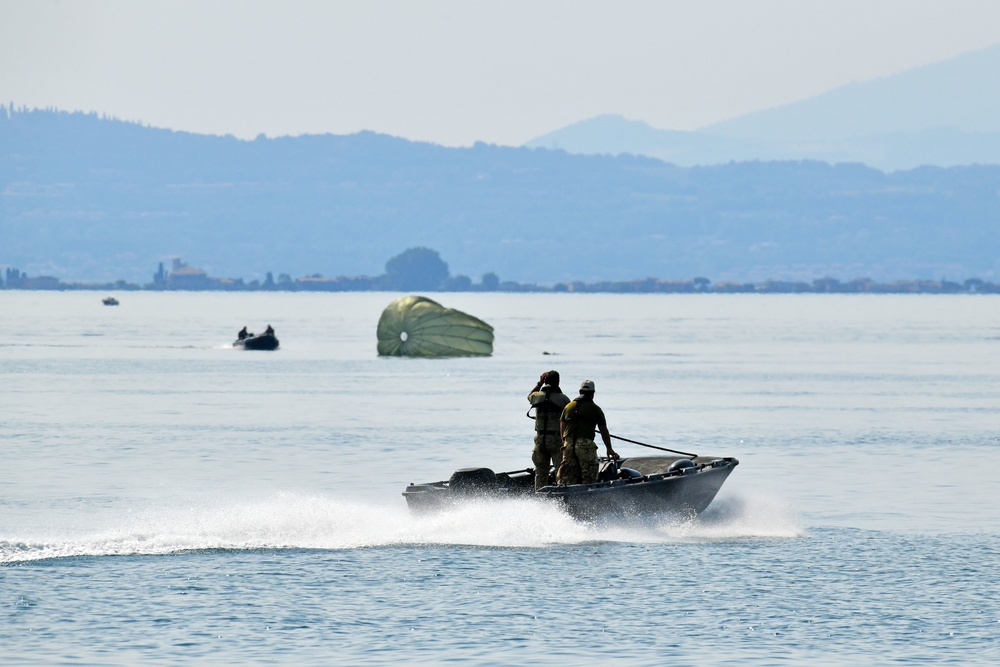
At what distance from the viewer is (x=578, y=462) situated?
1224 inches

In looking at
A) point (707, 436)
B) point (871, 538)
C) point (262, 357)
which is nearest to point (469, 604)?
point (871, 538)

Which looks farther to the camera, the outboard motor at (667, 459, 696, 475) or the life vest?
the outboard motor at (667, 459, 696, 475)

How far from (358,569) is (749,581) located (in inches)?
272

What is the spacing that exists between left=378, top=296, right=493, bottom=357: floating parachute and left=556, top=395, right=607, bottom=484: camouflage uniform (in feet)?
247

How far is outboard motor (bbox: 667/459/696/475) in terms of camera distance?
33094 millimetres

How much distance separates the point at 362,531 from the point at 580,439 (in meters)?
4.73

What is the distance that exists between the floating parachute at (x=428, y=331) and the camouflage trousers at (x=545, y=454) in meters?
74.5

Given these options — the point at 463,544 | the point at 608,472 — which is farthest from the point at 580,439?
the point at 463,544

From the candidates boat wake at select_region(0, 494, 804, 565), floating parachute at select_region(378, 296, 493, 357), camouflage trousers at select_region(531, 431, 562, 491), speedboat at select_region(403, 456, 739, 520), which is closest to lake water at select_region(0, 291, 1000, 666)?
boat wake at select_region(0, 494, 804, 565)

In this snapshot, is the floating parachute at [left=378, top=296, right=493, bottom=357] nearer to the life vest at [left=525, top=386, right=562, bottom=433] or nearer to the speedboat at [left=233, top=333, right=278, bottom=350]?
the speedboat at [left=233, top=333, right=278, bottom=350]

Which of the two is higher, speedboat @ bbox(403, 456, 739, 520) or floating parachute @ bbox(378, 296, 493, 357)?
floating parachute @ bbox(378, 296, 493, 357)

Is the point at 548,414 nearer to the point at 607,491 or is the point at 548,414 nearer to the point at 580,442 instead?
the point at 580,442

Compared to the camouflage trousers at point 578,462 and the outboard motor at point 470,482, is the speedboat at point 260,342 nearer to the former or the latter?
the outboard motor at point 470,482

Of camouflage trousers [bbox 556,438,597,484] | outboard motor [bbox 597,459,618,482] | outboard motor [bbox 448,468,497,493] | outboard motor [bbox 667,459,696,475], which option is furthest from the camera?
outboard motor [bbox 667,459,696,475]
